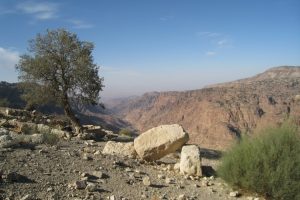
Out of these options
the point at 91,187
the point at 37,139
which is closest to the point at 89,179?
the point at 91,187

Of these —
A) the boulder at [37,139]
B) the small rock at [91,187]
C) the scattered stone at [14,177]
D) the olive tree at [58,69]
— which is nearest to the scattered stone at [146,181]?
the small rock at [91,187]

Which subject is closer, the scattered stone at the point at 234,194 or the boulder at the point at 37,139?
the scattered stone at the point at 234,194

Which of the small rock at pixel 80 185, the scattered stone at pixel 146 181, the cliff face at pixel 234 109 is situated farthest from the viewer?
the cliff face at pixel 234 109

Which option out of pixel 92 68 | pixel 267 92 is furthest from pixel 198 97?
pixel 92 68

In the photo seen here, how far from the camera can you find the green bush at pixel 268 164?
11086 millimetres

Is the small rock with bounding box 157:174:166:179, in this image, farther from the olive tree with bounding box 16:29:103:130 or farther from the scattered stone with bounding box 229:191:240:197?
the olive tree with bounding box 16:29:103:130

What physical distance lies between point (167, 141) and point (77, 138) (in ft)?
22.6

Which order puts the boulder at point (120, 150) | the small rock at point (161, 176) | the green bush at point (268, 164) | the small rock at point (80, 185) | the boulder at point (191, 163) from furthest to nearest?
the boulder at point (120, 150) → the boulder at point (191, 163) → the small rock at point (161, 176) → the green bush at point (268, 164) → the small rock at point (80, 185)

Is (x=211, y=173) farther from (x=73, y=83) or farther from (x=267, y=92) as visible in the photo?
(x=267, y=92)

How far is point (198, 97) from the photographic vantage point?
175375 mm

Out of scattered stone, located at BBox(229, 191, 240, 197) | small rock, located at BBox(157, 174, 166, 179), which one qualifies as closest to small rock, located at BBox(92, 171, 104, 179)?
small rock, located at BBox(157, 174, 166, 179)

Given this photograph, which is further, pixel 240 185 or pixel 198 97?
pixel 198 97

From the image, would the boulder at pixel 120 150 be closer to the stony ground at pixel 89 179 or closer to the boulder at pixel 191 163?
the stony ground at pixel 89 179

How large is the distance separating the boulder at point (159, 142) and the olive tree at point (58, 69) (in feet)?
31.6
